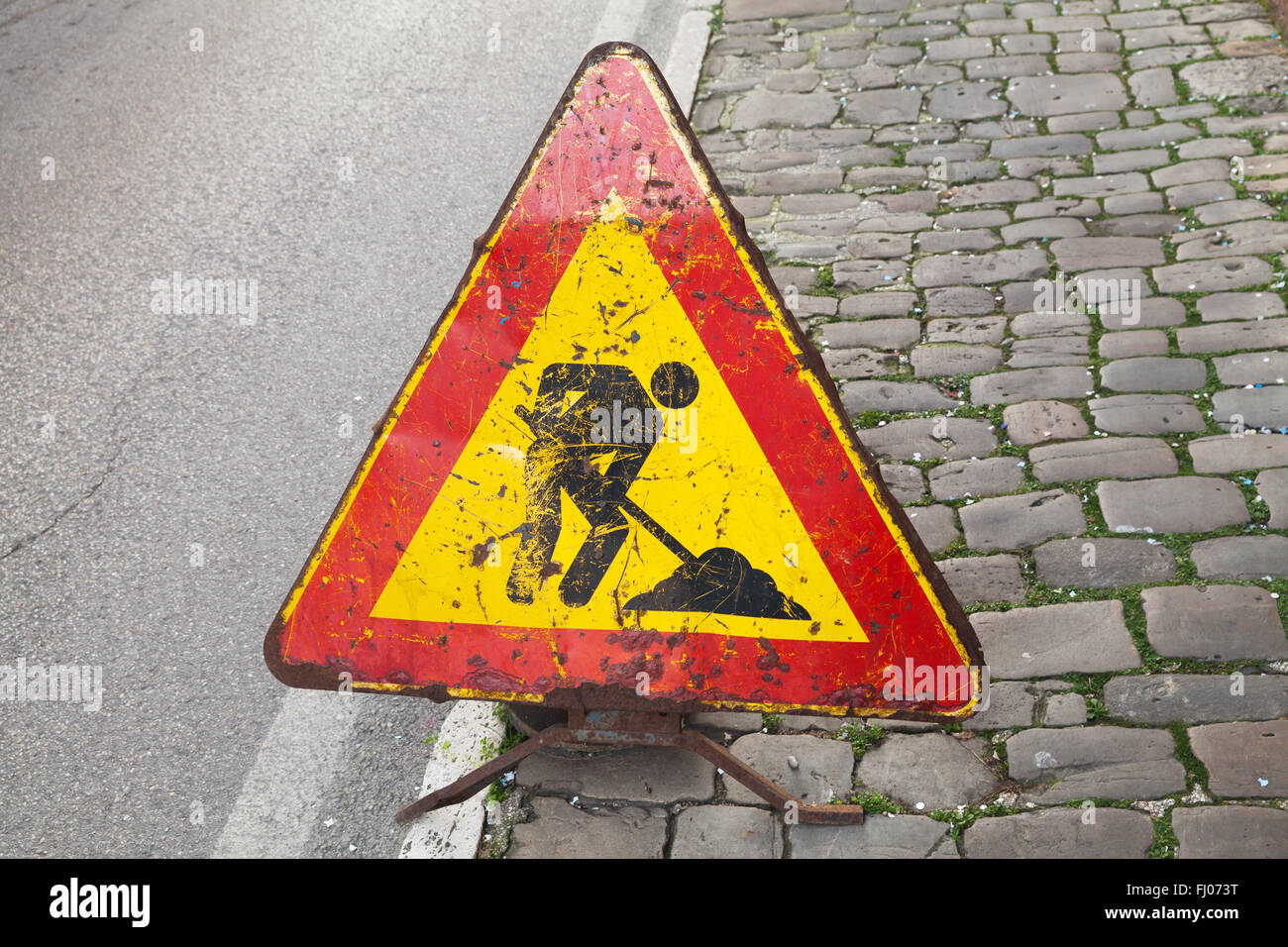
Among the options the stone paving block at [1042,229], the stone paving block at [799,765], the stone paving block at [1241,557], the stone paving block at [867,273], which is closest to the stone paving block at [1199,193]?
the stone paving block at [1042,229]

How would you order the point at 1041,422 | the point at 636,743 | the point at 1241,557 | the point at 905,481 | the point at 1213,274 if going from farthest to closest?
the point at 1213,274
the point at 1041,422
the point at 905,481
the point at 1241,557
the point at 636,743

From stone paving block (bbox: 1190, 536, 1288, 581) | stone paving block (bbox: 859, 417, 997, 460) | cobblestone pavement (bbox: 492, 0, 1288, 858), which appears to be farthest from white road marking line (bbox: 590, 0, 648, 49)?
stone paving block (bbox: 1190, 536, 1288, 581)

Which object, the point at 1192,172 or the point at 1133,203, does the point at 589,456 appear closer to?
the point at 1133,203

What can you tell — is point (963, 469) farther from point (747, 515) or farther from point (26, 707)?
point (26, 707)

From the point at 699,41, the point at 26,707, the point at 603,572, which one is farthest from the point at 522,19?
the point at 603,572

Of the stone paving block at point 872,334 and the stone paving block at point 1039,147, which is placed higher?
the stone paving block at point 1039,147

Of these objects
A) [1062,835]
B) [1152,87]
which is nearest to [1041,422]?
Result: [1062,835]

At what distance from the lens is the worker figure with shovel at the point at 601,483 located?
217 cm

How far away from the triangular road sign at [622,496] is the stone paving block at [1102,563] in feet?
3.98

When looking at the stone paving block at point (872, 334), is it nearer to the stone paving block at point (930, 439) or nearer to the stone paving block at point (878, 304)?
the stone paving block at point (878, 304)

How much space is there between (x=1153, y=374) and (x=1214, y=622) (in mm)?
1197

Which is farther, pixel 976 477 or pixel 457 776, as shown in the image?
pixel 976 477

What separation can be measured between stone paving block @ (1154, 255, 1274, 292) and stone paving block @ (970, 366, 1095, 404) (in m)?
0.69

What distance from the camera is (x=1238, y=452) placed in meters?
3.48
